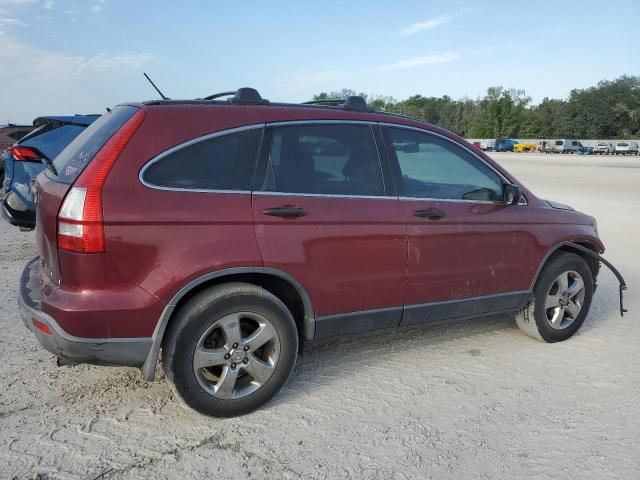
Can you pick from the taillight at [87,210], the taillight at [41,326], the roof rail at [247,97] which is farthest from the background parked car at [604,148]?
the taillight at [41,326]

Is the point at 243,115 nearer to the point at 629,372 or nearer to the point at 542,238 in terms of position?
the point at 542,238

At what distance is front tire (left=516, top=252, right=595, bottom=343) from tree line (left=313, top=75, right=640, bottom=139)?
7505 centimetres

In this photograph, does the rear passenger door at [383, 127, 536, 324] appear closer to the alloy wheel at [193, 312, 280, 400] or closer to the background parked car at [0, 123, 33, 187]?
the alloy wheel at [193, 312, 280, 400]

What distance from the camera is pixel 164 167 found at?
2.96 m

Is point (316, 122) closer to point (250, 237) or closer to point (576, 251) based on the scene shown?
point (250, 237)

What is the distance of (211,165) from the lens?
310 centimetres

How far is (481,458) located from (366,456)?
611 millimetres

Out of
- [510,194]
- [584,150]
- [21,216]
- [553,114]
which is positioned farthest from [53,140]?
[553,114]

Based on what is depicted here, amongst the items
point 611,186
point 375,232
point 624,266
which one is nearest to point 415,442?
point 375,232

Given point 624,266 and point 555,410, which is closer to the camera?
point 555,410

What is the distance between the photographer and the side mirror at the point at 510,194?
4.11 m

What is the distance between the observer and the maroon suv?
2.82 m

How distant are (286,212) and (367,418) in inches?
52.0

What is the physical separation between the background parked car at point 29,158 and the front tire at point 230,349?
13.1 feet
